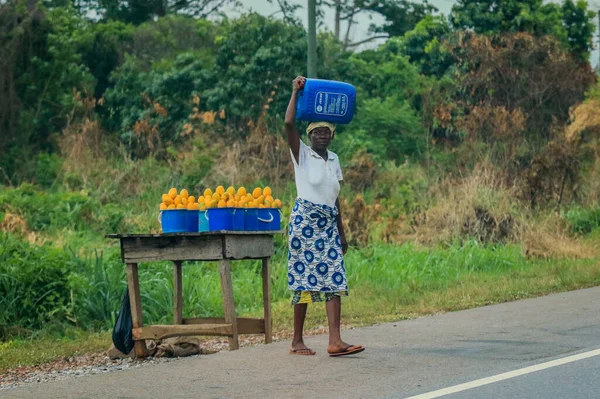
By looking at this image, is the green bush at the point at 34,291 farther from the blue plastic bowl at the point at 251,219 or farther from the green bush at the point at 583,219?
the green bush at the point at 583,219

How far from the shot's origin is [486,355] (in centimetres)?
866

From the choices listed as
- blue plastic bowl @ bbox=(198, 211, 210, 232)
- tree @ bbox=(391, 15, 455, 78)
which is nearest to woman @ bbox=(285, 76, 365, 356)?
blue plastic bowl @ bbox=(198, 211, 210, 232)

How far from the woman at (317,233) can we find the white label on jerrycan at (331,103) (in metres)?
0.11

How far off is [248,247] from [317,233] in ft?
2.88

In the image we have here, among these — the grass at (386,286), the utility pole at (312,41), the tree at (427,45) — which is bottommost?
the grass at (386,286)

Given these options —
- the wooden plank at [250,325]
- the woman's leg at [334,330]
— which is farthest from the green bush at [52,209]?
the woman's leg at [334,330]

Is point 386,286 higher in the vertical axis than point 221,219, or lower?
lower

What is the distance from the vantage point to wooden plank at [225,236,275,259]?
9156 mm

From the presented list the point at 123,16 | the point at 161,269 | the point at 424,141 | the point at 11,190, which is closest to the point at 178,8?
the point at 123,16

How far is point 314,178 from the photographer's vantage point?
28.3 feet

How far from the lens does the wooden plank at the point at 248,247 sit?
9.16 metres

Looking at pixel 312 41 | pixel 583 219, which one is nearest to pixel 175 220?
pixel 312 41

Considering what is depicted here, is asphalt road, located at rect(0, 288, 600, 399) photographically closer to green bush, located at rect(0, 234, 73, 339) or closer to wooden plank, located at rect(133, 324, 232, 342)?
wooden plank, located at rect(133, 324, 232, 342)

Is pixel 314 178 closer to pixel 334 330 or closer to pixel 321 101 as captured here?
pixel 321 101
